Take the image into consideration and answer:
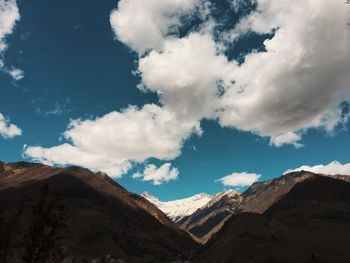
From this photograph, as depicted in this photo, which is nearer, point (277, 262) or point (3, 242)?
point (3, 242)

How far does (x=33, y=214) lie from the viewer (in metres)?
20.1

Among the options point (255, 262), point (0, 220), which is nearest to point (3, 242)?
point (0, 220)

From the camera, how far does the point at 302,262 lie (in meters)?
196

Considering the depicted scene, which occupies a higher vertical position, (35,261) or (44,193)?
(44,193)

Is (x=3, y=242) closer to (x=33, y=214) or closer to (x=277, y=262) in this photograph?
(x=33, y=214)

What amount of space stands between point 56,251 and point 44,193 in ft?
8.92

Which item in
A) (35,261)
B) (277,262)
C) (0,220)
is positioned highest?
(277,262)

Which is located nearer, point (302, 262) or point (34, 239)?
point (34, 239)

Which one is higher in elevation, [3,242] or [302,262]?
[302,262]

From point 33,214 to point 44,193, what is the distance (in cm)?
135

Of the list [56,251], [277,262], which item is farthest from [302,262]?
[56,251]

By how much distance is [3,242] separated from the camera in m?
19.4

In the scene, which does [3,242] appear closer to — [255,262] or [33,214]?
[33,214]

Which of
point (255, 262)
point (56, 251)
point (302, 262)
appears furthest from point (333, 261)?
point (56, 251)
